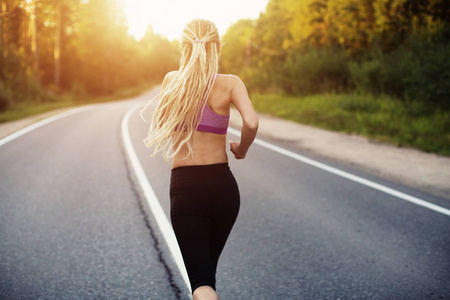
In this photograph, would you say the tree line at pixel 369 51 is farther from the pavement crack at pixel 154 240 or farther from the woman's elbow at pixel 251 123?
the woman's elbow at pixel 251 123

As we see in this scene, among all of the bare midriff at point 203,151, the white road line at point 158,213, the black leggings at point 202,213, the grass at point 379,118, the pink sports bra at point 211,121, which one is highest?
the pink sports bra at point 211,121

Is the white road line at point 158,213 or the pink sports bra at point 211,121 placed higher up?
the pink sports bra at point 211,121

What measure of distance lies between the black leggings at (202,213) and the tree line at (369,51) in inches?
524

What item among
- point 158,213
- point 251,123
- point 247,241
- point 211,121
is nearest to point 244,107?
point 251,123

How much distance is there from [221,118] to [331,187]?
16.2ft

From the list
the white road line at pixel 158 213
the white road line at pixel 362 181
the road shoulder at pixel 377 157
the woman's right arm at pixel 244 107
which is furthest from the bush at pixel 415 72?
the woman's right arm at pixel 244 107

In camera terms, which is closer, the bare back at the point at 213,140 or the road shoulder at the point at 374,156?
the bare back at the point at 213,140

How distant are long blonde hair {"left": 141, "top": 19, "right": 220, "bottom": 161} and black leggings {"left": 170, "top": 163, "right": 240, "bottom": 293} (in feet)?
0.53

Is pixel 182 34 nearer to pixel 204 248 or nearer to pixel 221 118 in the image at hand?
pixel 221 118

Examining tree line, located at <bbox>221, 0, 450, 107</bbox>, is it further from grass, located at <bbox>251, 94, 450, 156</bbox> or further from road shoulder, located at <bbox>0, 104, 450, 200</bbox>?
road shoulder, located at <bbox>0, 104, 450, 200</bbox>

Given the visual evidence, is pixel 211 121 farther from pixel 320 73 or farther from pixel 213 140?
pixel 320 73

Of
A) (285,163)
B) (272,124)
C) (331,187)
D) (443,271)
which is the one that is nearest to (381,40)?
(272,124)

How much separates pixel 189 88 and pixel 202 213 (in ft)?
2.28

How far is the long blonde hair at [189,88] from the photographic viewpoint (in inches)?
83.6
